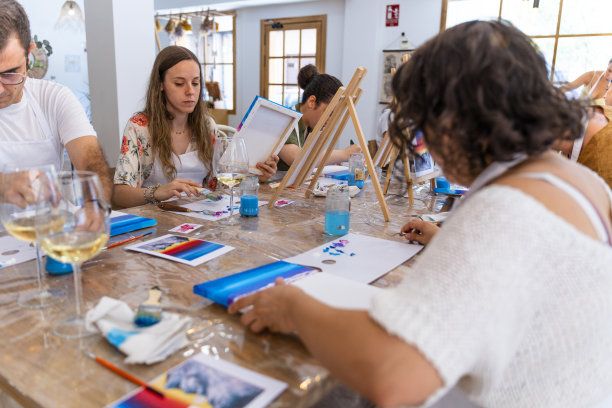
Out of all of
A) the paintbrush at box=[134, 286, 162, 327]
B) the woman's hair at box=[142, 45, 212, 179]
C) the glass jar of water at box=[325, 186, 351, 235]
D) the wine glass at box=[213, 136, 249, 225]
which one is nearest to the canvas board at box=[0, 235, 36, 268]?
the paintbrush at box=[134, 286, 162, 327]

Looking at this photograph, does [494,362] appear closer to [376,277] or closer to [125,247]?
[376,277]

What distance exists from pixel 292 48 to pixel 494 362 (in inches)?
269

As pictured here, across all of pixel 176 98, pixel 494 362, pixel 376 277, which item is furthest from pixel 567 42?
pixel 494 362

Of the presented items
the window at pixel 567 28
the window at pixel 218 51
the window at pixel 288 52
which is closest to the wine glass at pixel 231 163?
the window at pixel 567 28

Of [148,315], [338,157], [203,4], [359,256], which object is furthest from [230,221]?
[203,4]

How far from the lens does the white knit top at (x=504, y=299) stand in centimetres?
52

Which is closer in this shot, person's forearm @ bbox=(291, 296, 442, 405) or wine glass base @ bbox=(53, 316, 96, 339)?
person's forearm @ bbox=(291, 296, 442, 405)

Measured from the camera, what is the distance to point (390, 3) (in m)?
5.68

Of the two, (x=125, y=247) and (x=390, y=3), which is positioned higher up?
(x=390, y=3)

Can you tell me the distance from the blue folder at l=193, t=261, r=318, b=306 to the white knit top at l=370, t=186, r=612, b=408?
0.37 meters

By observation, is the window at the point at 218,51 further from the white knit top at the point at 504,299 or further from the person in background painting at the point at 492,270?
the white knit top at the point at 504,299

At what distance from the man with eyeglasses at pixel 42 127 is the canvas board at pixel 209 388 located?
1242 mm

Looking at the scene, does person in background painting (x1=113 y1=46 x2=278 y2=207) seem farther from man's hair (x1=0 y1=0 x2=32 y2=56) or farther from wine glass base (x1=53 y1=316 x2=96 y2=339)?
wine glass base (x1=53 y1=316 x2=96 y2=339)

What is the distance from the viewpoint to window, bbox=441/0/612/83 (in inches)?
181
